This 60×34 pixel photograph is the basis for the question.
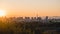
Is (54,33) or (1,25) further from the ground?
(1,25)

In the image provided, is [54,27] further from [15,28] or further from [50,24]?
[15,28]

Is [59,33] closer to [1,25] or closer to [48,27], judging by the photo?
[48,27]

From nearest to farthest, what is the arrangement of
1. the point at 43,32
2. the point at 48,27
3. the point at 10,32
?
1. the point at 10,32
2. the point at 43,32
3. the point at 48,27

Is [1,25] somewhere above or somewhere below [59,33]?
above

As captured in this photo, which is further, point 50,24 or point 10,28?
point 50,24

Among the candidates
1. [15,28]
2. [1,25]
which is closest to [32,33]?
[15,28]

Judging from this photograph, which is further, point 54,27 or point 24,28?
point 54,27

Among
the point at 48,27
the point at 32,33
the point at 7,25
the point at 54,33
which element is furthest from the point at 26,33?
the point at 48,27

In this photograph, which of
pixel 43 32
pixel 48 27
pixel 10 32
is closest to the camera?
pixel 10 32
